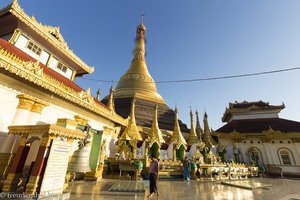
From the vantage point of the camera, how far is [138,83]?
2914cm

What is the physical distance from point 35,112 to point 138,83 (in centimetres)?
2276

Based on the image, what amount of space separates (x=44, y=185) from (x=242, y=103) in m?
32.1

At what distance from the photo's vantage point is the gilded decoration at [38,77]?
19.0 ft

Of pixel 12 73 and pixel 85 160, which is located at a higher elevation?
pixel 12 73

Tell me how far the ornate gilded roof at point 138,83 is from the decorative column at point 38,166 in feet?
68.4

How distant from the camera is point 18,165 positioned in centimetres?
516

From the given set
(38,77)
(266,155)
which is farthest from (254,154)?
(38,77)

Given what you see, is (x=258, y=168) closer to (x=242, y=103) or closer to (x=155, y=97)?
(x=242, y=103)

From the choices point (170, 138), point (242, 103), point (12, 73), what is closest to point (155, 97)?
point (170, 138)

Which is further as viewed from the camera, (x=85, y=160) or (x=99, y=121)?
(x=99, y=121)

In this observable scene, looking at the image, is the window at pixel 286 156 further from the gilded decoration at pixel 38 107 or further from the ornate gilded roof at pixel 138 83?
the gilded decoration at pixel 38 107

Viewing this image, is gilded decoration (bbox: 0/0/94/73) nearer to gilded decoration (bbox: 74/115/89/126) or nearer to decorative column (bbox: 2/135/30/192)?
gilded decoration (bbox: 74/115/89/126)

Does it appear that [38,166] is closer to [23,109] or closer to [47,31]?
[23,109]

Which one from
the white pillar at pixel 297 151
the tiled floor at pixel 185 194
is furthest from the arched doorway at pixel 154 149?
the white pillar at pixel 297 151
